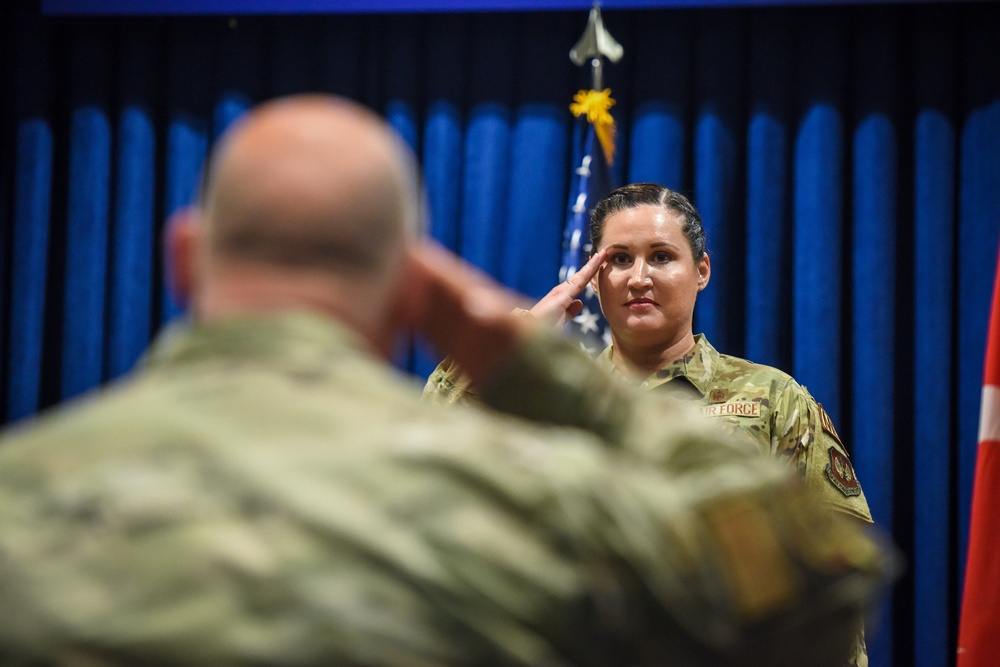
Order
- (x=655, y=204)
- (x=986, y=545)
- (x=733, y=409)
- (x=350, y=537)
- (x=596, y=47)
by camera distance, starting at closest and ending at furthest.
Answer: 1. (x=350, y=537)
2. (x=733, y=409)
3. (x=655, y=204)
4. (x=986, y=545)
5. (x=596, y=47)

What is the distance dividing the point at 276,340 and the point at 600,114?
2.73m

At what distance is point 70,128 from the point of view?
379 centimetres

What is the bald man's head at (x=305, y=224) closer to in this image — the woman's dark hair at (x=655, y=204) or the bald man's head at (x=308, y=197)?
the bald man's head at (x=308, y=197)

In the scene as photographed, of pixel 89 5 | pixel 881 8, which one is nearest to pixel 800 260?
pixel 881 8

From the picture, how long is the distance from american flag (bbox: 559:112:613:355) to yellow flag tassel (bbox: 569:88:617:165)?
0.9 inches

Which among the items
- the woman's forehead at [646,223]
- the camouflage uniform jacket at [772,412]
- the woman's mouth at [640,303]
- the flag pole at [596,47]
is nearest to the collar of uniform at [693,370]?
the camouflage uniform jacket at [772,412]

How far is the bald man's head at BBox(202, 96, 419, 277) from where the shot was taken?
735mm

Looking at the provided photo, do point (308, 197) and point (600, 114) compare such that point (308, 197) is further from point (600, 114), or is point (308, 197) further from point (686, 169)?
point (686, 169)

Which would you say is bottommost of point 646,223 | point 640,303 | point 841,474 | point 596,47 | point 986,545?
point 986,545

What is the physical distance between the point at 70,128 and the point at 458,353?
3311mm

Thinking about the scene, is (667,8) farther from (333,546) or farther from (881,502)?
(333,546)

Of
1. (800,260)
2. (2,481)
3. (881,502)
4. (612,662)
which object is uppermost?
(800,260)

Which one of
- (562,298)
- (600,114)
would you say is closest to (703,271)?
(562,298)

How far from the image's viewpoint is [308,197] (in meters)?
0.74
